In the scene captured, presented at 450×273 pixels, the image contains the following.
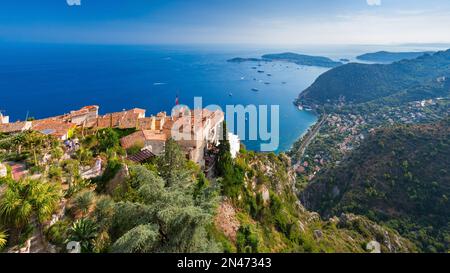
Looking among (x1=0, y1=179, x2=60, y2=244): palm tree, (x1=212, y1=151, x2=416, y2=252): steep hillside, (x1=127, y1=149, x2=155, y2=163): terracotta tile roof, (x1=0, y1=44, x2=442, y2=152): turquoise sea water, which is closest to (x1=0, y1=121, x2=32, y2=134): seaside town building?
(x1=127, y1=149, x2=155, y2=163): terracotta tile roof

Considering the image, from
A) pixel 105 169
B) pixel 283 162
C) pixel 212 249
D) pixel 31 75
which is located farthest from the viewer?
pixel 31 75

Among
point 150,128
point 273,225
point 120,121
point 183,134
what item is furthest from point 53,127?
point 273,225

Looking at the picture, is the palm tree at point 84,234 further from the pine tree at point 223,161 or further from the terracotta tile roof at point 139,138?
the pine tree at point 223,161

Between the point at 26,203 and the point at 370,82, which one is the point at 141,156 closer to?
the point at 26,203

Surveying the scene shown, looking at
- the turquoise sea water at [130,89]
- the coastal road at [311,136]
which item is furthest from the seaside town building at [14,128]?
the coastal road at [311,136]
